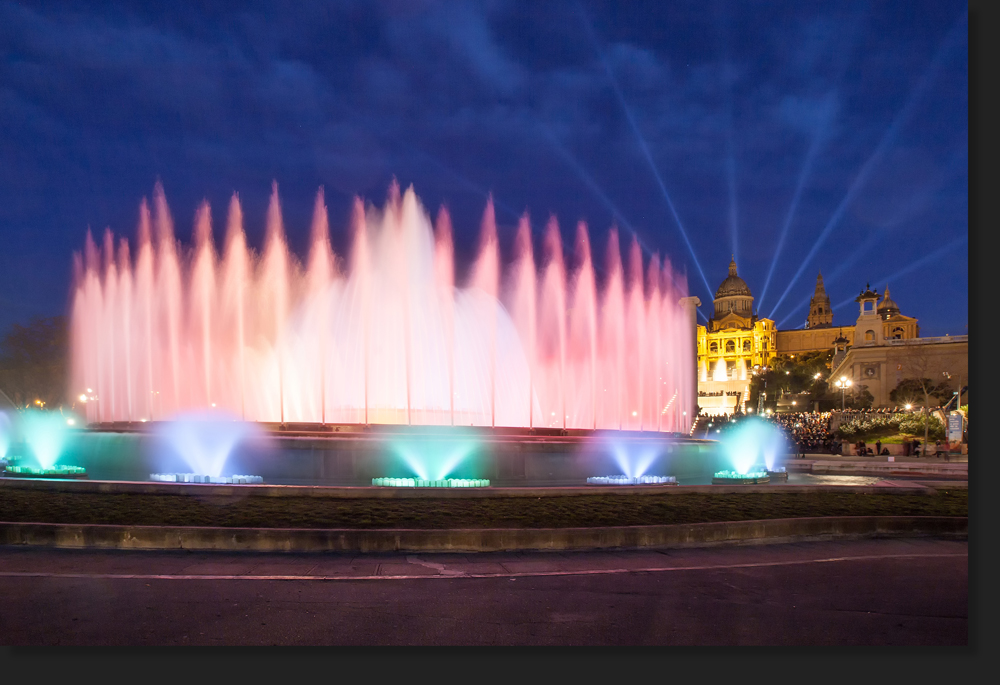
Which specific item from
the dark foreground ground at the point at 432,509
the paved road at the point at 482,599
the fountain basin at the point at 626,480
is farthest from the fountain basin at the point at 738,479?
the paved road at the point at 482,599

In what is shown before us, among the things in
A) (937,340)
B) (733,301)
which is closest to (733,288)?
(733,301)

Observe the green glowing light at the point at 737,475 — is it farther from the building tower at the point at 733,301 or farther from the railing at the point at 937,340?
the building tower at the point at 733,301

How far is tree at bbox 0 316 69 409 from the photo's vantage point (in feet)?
202

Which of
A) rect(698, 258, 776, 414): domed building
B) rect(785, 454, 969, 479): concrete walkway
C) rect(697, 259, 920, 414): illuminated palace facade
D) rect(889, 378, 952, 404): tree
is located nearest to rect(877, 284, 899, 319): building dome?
rect(697, 259, 920, 414): illuminated palace facade

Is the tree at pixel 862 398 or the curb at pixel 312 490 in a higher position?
the curb at pixel 312 490

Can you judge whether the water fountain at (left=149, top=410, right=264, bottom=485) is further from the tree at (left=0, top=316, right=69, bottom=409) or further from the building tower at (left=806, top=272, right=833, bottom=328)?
the building tower at (left=806, top=272, right=833, bottom=328)

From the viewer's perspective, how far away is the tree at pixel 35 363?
61562 mm

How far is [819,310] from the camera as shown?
166000mm

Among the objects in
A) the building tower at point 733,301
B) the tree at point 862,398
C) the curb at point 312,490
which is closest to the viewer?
the curb at point 312,490

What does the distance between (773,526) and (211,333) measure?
79.8ft

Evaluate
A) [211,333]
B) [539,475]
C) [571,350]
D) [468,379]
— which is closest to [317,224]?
[211,333]

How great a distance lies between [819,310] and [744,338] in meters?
25.8

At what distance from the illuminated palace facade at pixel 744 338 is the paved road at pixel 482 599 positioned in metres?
113

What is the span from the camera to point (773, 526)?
1079 centimetres
